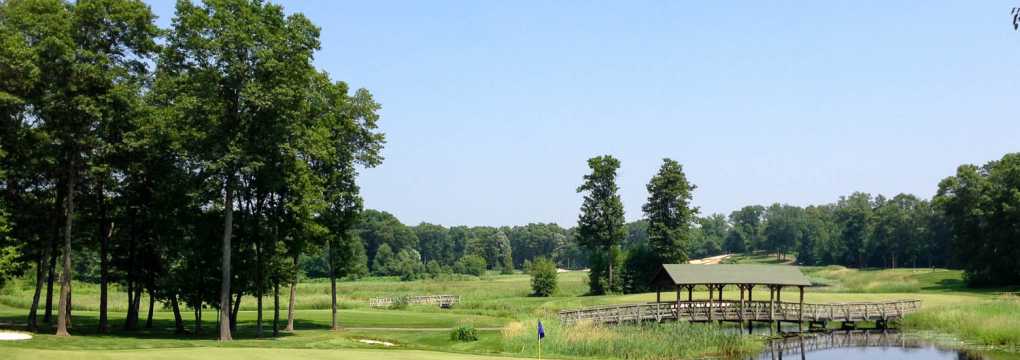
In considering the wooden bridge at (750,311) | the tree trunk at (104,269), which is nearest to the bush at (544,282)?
the wooden bridge at (750,311)

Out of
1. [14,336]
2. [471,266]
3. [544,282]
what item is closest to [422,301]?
[544,282]

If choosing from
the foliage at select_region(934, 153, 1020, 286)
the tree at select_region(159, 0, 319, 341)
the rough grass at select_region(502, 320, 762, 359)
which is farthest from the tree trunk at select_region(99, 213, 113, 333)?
the foliage at select_region(934, 153, 1020, 286)

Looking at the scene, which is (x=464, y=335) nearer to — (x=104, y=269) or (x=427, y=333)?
(x=427, y=333)

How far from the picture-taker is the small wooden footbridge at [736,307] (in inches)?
2167

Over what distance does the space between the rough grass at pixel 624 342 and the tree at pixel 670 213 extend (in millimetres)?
42333

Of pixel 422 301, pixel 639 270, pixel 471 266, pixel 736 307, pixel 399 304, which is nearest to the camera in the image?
pixel 736 307

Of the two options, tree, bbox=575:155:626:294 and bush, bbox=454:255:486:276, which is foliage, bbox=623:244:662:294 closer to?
tree, bbox=575:155:626:294

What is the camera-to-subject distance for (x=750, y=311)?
5872cm

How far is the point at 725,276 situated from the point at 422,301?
111 ft

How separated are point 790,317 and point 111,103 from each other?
44109 mm

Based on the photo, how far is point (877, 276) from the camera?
114m

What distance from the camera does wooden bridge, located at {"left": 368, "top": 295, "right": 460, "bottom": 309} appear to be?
75588 millimetres

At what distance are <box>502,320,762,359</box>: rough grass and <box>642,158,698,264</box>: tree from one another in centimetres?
4233

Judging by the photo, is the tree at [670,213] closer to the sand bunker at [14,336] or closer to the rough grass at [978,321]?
A: the rough grass at [978,321]
